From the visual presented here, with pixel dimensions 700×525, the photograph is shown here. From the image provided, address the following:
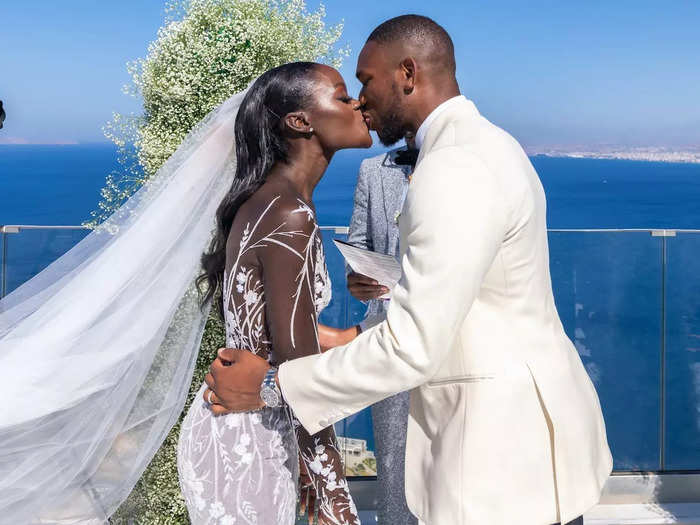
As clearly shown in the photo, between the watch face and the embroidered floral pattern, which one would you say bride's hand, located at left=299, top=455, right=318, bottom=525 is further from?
the watch face

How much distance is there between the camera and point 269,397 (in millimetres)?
1587

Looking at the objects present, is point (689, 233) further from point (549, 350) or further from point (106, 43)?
point (106, 43)

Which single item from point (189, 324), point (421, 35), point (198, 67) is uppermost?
point (198, 67)

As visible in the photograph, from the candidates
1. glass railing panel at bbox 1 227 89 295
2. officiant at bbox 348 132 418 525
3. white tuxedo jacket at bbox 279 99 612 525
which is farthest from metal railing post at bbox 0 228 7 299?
white tuxedo jacket at bbox 279 99 612 525

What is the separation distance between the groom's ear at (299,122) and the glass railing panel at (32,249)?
2334 millimetres

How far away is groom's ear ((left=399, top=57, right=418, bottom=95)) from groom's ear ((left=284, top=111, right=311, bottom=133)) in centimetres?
28

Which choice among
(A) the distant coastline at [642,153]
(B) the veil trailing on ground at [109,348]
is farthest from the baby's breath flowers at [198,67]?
(A) the distant coastline at [642,153]

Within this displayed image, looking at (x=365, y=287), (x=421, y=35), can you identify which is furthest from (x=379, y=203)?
(x=421, y=35)

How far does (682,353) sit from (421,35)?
3.13 m

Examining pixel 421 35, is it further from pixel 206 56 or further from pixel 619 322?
pixel 619 322

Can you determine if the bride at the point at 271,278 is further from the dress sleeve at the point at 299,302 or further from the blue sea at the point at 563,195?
the blue sea at the point at 563,195

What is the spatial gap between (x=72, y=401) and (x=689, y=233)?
3.25 metres

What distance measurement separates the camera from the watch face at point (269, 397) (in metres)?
1.58

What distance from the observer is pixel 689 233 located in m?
4.04
